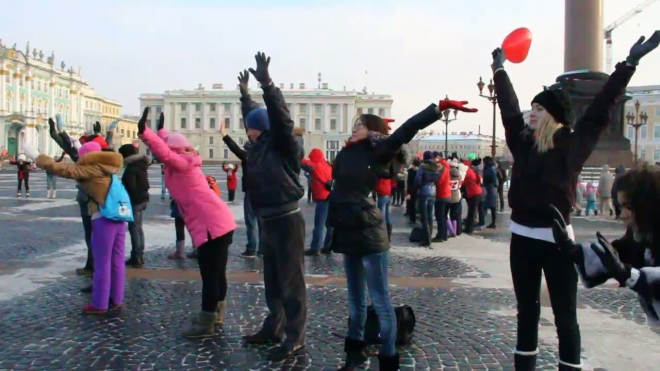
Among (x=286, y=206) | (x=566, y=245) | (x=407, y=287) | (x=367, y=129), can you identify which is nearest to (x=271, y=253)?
(x=286, y=206)

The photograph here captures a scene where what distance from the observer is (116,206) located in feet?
20.4

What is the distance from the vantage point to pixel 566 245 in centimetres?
314

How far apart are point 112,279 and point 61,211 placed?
40.5 feet

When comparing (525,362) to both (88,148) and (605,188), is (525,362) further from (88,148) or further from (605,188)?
(605,188)

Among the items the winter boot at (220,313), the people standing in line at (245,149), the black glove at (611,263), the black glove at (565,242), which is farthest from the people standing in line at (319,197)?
the black glove at (611,263)

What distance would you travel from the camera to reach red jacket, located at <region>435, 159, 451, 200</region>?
38.4 feet

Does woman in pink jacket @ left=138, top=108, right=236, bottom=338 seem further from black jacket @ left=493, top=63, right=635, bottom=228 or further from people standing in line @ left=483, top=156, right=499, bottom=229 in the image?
people standing in line @ left=483, top=156, right=499, bottom=229

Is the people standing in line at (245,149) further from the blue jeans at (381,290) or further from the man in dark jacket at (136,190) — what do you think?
the man in dark jacket at (136,190)

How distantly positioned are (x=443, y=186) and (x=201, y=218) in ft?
23.2

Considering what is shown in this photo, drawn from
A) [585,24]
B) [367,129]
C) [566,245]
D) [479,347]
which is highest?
[585,24]

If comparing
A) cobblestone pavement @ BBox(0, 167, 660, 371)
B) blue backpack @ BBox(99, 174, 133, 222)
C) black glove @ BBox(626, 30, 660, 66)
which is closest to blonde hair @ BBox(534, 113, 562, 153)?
black glove @ BBox(626, 30, 660, 66)

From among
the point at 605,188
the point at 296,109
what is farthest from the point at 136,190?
the point at 296,109

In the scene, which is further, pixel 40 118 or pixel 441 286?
pixel 40 118

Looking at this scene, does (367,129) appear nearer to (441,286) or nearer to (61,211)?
(441,286)
